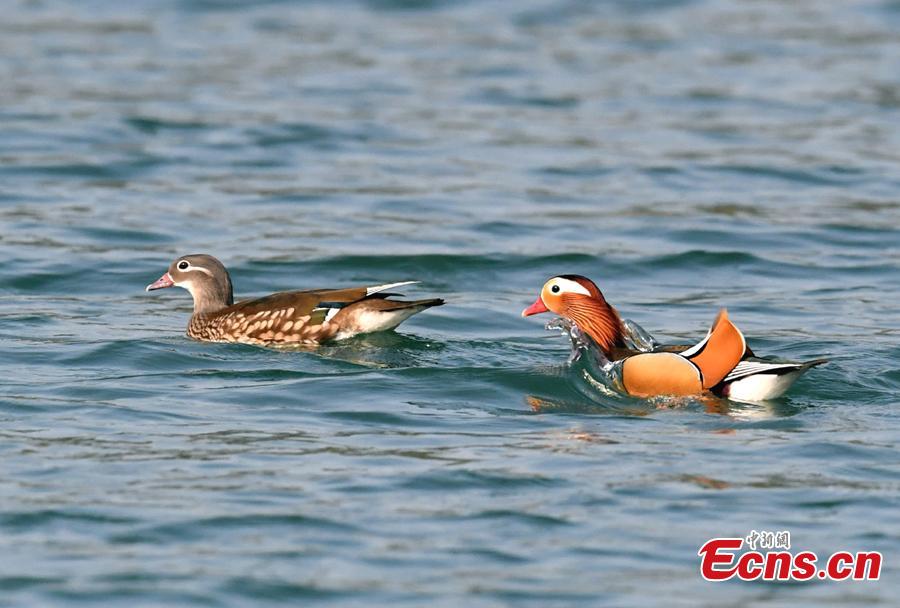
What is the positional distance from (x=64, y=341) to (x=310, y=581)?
19.6 feet

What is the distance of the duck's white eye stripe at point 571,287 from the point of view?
12.5 metres

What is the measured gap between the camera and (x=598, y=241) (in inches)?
722

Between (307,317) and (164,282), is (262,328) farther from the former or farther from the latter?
(164,282)

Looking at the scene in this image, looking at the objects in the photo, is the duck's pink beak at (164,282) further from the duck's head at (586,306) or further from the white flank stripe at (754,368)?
the white flank stripe at (754,368)

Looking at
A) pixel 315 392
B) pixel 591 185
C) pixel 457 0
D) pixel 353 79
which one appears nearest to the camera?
pixel 315 392

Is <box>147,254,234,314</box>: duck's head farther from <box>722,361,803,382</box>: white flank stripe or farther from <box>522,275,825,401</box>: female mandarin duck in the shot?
<box>722,361,803,382</box>: white flank stripe

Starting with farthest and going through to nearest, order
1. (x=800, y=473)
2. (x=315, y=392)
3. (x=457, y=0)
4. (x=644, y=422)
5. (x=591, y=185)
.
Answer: (x=457, y=0)
(x=591, y=185)
(x=315, y=392)
(x=644, y=422)
(x=800, y=473)

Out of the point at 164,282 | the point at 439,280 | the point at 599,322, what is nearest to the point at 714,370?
the point at 599,322

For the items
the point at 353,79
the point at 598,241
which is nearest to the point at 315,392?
the point at 598,241

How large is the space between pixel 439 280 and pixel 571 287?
459cm

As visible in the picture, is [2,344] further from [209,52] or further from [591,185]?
[209,52]

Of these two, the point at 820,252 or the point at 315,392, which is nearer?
the point at 315,392

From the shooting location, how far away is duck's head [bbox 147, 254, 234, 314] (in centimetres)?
1466

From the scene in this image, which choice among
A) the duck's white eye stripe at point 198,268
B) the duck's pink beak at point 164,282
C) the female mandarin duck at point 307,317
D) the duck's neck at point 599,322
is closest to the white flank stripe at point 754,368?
the duck's neck at point 599,322
